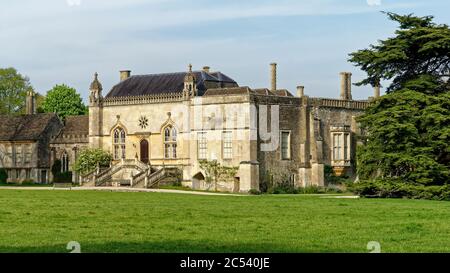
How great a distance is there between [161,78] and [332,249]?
50095mm

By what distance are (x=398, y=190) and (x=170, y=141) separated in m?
21.5

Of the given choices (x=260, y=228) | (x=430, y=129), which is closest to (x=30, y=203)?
(x=260, y=228)

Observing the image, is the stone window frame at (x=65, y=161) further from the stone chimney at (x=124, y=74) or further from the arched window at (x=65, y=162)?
the stone chimney at (x=124, y=74)

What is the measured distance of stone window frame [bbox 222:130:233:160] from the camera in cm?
6091

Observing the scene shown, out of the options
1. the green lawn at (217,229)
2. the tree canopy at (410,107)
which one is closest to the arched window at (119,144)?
the tree canopy at (410,107)

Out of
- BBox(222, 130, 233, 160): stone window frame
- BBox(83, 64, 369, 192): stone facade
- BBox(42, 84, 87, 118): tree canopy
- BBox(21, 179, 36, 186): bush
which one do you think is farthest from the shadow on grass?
BBox(42, 84, 87, 118): tree canopy

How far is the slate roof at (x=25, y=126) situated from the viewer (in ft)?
243

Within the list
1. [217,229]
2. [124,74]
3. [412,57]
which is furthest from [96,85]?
[217,229]

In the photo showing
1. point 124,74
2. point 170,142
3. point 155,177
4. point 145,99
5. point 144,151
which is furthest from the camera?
point 124,74

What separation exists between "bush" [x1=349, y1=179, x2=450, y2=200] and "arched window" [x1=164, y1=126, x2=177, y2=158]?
58.4ft

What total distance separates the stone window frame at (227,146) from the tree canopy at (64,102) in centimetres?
3545

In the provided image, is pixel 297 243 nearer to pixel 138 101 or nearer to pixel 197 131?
pixel 197 131

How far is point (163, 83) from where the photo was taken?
67.6 m

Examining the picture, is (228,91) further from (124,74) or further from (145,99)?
(124,74)
